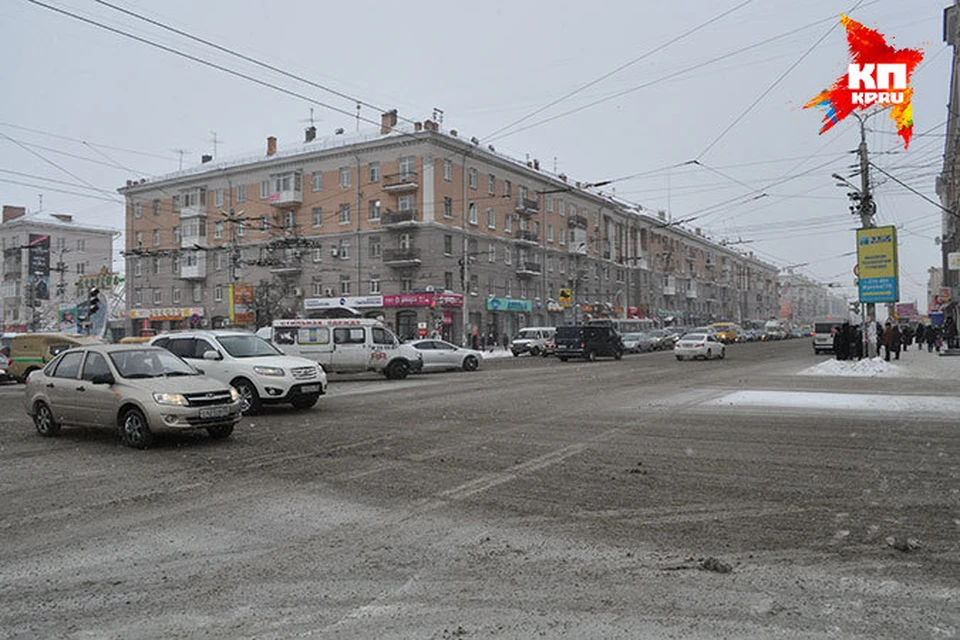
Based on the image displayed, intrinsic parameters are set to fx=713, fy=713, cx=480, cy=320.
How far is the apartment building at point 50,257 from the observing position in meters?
73.8

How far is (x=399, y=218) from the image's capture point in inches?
1998

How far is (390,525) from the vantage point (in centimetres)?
584

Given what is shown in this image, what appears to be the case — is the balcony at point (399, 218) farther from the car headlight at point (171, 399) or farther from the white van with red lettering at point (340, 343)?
the car headlight at point (171, 399)

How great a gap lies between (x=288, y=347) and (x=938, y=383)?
19.7 m

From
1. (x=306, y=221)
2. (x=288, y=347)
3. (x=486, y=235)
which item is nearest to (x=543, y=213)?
(x=486, y=235)

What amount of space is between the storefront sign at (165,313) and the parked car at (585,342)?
120 feet

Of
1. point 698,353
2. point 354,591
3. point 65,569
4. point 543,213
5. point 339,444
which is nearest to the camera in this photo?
point 354,591

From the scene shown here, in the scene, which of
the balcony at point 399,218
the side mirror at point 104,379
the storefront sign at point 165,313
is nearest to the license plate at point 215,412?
the side mirror at point 104,379

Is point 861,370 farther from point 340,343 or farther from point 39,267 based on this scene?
point 39,267

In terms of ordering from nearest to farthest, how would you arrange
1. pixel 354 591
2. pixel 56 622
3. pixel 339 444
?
pixel 56 622, pixel 354 591, pixel 339 444

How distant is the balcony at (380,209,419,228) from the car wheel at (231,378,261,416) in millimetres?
36885

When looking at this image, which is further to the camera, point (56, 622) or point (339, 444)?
point (339, 444)

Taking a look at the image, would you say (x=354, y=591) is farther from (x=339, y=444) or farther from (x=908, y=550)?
(x=339, y=444)

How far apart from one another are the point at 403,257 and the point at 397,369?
26635 millimetres
